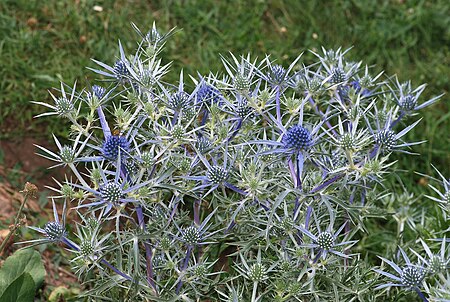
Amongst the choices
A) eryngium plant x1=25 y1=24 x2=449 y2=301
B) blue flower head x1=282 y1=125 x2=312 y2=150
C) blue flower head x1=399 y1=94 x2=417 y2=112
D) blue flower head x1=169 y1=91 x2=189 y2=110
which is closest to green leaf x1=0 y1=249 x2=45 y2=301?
eryngium plant x1=25 y1=24 x2=449 y2=301

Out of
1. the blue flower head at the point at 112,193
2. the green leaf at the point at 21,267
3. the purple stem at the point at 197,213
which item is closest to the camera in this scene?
the blue flower head at the point at 112,193

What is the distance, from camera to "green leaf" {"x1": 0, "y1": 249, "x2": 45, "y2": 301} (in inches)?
114

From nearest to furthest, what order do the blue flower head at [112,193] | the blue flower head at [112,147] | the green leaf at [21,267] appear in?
the blue flower head at [112,193], the blue flower head at [112,147], the green leaf at [21,267]

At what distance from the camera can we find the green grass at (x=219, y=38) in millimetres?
4168

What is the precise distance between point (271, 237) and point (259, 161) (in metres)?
0.30

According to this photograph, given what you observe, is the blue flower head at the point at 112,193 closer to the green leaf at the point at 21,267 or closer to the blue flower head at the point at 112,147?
the blue flower head at the point at 112,147

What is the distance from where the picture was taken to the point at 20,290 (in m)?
2.71

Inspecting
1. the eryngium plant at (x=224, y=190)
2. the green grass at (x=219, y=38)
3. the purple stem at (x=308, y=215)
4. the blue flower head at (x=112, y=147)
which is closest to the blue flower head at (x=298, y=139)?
the eryngium plant at (x=224, y=190)

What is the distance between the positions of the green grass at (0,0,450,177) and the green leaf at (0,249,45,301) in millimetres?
1282

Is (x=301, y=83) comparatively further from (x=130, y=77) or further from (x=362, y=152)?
(x=130, y=77)

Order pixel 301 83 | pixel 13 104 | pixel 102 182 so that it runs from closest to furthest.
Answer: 1. pixel 102 182
2. pixel 301 83
3. pixel 13 104

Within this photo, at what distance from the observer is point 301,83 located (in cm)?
288

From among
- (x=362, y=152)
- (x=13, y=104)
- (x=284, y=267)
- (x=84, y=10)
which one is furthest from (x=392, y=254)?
(x=84, y=10)

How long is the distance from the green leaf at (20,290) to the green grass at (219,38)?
4.91ft
